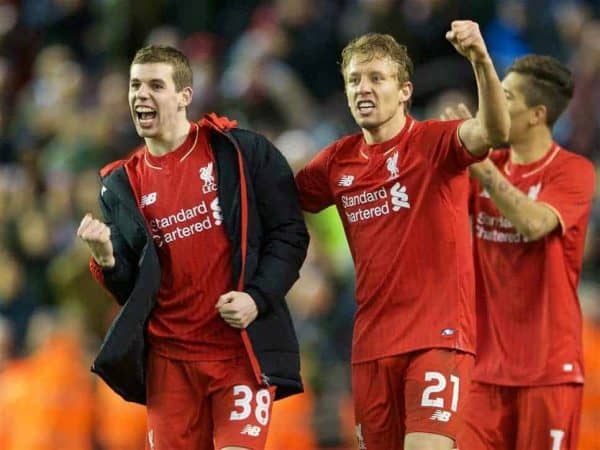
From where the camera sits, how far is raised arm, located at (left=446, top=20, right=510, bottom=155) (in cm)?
752

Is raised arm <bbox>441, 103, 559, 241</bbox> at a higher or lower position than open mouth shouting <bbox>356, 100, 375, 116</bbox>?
lower

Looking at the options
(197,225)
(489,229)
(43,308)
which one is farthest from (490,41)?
(197,225)

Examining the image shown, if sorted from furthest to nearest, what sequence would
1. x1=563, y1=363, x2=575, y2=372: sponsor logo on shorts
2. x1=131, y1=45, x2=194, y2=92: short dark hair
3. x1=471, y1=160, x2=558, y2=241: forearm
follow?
x1=563, y1=363, x2=575, y2=372: sponsor logo on shorts < x1=471, y1=160, x2=558, y2=241: forearm < x1=131, y1=45, x2=194, y2=92: short dark hair

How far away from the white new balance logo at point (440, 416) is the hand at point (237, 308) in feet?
3.25

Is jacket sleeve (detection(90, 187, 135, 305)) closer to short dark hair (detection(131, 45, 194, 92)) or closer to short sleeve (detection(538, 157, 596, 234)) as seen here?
short dark hair (detection(131, 45, 194, 92))

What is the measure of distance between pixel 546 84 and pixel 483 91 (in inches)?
58.4

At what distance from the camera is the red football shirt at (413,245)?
8062 millimetres

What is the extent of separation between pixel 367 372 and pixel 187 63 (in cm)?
183

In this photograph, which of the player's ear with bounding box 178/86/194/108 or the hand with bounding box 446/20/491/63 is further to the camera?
the player's ear with bounding box 178/86/194/108

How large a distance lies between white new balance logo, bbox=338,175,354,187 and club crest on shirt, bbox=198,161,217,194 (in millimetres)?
636

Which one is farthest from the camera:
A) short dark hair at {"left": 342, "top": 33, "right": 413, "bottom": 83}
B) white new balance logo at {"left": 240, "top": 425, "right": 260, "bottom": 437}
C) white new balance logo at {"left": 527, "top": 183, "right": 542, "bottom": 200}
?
white new balance logo at {"left": 527, "top": 183, "right": 542, "bottom": 200}

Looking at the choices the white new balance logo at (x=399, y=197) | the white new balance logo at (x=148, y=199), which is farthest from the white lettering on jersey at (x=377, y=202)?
the white new balance logo at (x=148, y=199)

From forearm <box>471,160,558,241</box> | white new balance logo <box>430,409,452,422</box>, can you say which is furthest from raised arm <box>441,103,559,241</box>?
white new balance logo <box>430,409,452,422</box>

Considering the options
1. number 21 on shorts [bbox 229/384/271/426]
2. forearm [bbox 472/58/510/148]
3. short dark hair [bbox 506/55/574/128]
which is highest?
short dark hair [bbox 506/55/574/128]
